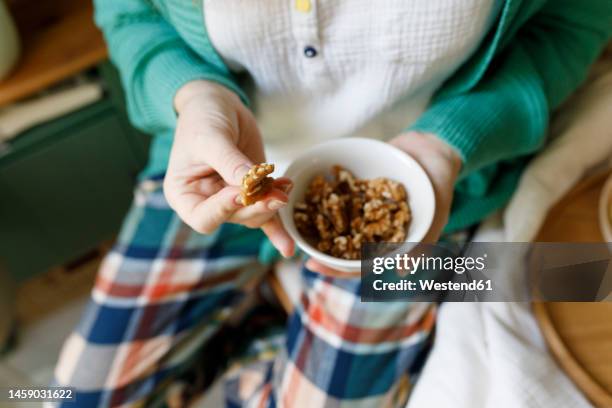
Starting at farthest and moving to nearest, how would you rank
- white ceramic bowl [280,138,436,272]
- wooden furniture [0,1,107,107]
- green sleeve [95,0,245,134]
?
wooden furniture [0,1,107,107] → green sleeve [95,0,245,134] → white ceramic bowl [280,138,436,272]

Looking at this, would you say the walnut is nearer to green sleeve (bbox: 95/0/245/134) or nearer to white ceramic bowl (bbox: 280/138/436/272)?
white ceramic bowl (bbox: 280/138/436/272)

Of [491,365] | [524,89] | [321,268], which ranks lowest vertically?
[491,365]

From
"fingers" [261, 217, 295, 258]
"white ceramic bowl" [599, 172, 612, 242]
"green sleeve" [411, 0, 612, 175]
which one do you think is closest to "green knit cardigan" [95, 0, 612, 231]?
"green sleeve" [411, 0, 612, 175]

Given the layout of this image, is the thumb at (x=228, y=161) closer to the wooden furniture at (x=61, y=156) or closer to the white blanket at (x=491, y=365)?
the white blanket at (x=491, y=365)

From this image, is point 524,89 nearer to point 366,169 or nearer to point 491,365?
point 366,169

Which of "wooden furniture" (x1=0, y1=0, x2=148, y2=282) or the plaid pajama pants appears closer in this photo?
the plaid pajama pants

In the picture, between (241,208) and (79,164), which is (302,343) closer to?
(241,208)

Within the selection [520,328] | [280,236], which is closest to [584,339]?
[520,328]
